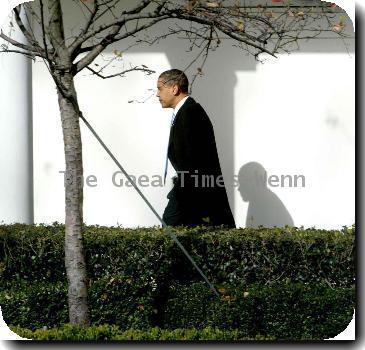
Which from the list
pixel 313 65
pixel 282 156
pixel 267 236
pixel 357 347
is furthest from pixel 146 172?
pixel 357 347

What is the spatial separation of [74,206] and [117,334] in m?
1.02

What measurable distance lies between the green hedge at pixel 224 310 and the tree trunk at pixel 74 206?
43 cm

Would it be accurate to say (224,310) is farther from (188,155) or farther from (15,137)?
(15,137)

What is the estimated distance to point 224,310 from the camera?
7008mm

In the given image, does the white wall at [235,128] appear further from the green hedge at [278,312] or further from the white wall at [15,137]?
the green hedge at [278,312]

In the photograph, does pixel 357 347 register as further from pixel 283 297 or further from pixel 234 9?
pixel 234 9

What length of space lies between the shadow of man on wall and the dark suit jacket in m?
1.38

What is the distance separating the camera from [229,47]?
33.1 ft

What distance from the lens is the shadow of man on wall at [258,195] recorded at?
1019 cm

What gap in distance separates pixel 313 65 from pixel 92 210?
315cm

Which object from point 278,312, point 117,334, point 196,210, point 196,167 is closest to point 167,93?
point 196,167

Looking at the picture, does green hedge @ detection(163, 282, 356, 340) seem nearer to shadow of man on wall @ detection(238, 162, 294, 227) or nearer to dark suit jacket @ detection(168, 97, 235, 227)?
dark suit jacket @ detection(168, 97, 235, 227)

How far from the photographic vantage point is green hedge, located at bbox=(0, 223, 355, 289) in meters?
7.27

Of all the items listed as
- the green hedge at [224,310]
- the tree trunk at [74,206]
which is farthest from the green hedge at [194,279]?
the tree trunk at [74,206]
